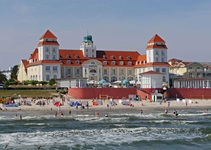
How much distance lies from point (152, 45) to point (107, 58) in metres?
10.7

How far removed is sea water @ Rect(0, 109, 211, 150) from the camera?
30656 mm

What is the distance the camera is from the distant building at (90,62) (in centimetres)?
8544

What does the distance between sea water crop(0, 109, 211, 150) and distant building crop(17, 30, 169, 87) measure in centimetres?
3655

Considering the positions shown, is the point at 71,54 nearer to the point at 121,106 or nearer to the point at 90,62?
the point at 90,62

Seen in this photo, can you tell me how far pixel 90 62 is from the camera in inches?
3524

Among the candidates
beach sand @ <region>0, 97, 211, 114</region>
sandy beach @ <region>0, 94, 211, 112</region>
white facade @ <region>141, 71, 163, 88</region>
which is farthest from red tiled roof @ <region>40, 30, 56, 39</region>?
beach sand @ <region>0, 97, 211, 114</region>

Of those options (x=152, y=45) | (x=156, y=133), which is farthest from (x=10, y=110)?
(x=152, y=45)

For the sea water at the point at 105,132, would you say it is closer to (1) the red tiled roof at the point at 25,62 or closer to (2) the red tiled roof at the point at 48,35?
(2) the red tiled roof at the point at 48,35

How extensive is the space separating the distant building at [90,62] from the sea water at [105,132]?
36.5 m

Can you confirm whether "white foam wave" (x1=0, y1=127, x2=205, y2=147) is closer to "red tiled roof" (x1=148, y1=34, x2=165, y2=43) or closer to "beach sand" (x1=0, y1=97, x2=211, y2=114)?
"beach sand" (x1=0, y1=97, x2=211, y2=114)

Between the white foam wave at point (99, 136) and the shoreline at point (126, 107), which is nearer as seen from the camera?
the white foam wave at point (99, 136)

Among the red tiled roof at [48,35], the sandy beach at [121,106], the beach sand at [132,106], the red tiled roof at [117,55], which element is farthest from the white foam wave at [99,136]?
the red tiled roof at [117,55]

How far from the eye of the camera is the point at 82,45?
9344cm

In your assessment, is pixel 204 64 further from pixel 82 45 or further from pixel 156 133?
pixel 156 133
